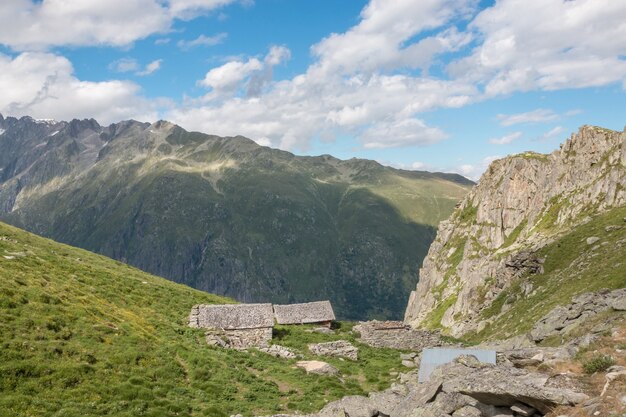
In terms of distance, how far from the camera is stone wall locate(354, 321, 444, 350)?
2175 inches

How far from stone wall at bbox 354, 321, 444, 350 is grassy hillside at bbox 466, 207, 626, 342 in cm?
1103

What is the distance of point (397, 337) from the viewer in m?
56.1

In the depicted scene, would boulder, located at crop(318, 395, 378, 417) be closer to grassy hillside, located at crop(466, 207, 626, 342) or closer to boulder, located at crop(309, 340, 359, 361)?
boulder, located at crop(309, 340, 359, 361)

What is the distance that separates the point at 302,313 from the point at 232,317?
12797 mm

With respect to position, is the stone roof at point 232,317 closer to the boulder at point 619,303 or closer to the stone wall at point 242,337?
the stone wall at point 242,337

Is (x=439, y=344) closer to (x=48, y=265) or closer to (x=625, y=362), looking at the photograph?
(x=625, y=362)

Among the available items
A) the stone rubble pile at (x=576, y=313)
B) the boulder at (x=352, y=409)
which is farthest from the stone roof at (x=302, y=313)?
the boulder at (x=352, y=409)

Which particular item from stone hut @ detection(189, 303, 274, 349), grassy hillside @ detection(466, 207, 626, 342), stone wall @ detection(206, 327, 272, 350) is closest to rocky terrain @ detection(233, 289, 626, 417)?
stone wall @ detection(206, 327, 272, 350)

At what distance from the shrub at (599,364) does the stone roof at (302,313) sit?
43847mm

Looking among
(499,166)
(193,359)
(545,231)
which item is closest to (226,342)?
(193,359)

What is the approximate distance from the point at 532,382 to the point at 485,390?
2.02m

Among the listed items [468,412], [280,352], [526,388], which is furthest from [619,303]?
[280,352]

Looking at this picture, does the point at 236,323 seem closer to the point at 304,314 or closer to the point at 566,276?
the point at 304,314

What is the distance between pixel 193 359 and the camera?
3784 centimetres
